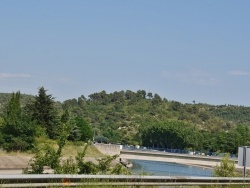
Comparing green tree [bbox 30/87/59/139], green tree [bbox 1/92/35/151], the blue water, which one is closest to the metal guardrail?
the blue water

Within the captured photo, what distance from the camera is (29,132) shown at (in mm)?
81062

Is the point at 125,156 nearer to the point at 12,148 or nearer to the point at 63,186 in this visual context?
the point at 12,148

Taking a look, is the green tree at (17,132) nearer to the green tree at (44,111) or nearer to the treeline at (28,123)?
the treeline at (28,123)

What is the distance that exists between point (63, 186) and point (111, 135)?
17792 centimetres

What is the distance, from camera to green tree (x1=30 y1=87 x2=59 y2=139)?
8988 cm

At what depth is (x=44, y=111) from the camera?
90.6m

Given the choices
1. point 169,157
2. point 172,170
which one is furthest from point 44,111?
point 169,157

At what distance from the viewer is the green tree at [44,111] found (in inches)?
3538

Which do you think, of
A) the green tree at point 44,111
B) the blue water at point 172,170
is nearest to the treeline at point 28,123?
the green tree at point 44,111

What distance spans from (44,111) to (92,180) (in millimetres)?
74272

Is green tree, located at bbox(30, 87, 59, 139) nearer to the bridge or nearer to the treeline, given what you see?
the treeline

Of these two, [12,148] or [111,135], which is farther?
[111,135]

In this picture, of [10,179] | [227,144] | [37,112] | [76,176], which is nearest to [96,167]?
[76,176]

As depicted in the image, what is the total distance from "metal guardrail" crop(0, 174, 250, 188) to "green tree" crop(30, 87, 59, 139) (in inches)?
2745
